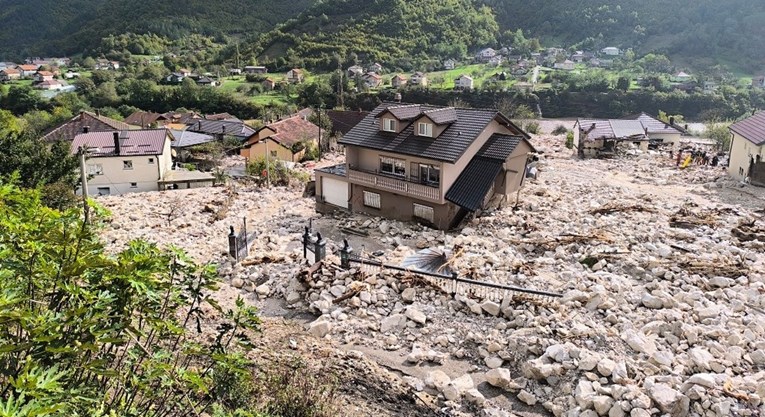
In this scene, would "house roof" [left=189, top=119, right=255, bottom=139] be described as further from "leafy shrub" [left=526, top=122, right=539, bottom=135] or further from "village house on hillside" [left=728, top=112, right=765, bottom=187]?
"village house on hillside" [left=728, top=112, right=765, bottom=187]

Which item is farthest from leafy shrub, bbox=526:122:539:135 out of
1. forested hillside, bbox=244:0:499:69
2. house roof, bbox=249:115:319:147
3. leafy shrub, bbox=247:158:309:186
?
forested hillside, bbox=244:0:499:69

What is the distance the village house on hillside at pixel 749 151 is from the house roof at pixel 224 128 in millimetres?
46958

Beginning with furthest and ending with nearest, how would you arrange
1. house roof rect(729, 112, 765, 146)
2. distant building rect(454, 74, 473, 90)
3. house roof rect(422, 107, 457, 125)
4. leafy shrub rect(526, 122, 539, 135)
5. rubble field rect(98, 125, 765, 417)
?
distant building rect(454, 74, 473, 90), leafy shrub rect(526, 122, 539, 135), house roof rect(729, 112, 765, 146), house roof rect(422, 107, 457, 125), rubble field rect(98, 125, 765, 417)

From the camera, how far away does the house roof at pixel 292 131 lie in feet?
165

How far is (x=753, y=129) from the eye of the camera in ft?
102

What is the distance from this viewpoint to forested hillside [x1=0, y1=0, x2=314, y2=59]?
159m

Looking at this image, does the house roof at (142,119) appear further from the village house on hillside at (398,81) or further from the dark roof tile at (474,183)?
the dark roof tile at (474,183)

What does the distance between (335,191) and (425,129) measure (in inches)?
215

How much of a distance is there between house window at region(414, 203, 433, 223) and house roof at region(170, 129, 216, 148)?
35627mm

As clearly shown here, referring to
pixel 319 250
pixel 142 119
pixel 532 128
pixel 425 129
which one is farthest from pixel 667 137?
pixel 142 119

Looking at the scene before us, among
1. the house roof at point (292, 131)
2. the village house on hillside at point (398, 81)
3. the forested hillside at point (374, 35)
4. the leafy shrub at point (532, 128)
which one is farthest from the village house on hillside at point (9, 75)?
the leafy shrub at point (532, 128)

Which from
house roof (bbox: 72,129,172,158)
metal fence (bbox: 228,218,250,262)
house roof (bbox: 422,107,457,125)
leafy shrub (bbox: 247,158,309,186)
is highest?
house roof (bbox: 422,107,457,125)

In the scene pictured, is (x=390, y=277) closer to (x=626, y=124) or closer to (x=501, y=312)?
(x=501, y=312)

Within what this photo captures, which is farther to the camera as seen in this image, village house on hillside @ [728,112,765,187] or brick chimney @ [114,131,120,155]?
brick chimney @ [114,131,120,155]
